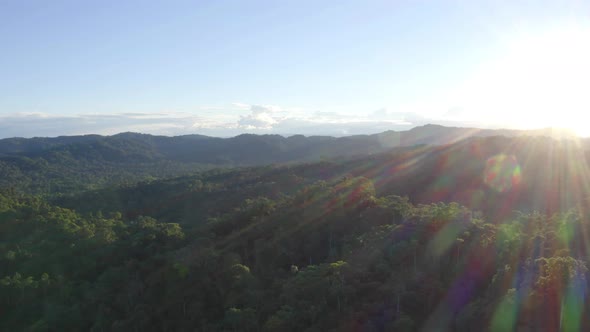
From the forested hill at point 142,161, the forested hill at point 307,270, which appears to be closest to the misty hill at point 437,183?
the forested hill at point 307,270

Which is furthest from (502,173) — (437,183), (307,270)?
(307,270)

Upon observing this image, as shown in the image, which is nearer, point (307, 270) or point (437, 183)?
point (307, 270)

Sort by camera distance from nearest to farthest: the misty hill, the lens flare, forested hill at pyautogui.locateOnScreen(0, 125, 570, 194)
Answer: the misty hill < the lens flare < forested hill at pyautogui.locateOnScreen(0, 125, 570, 194)

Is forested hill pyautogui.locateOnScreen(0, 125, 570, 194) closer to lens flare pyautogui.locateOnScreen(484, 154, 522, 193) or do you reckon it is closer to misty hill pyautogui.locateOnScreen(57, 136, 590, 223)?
misty hill pyautogui.locateOnScreen(57, 136, 590, 223)

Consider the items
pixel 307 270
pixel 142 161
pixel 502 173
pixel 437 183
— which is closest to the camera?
pixel 307 270

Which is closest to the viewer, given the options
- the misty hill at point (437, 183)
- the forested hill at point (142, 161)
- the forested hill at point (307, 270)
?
the forested hill at point (307, 270)

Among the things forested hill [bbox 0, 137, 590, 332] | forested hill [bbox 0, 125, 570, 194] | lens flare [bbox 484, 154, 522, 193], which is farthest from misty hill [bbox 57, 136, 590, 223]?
forested hill [bbox 0, 125, 570, 194]

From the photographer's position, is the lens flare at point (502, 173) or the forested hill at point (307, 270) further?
the lens flare at point (502, 173)

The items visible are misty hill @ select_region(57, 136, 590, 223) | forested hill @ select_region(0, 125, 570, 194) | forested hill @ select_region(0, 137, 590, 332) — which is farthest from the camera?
forested hill @ select_region(0, 125, 570, 194)

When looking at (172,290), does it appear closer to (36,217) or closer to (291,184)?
(36,217)

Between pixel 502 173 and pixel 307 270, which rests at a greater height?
pixel 502 173

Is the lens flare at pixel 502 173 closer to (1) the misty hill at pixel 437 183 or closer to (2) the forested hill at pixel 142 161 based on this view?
(1) the misty hill at pixel 437 183

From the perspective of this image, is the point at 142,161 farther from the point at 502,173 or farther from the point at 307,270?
the point at 307,270
